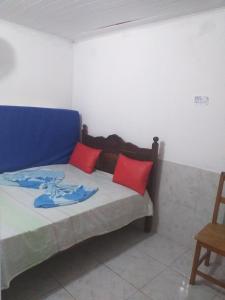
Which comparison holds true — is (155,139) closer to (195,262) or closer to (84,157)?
(84,157)

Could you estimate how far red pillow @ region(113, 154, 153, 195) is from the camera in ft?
8.03

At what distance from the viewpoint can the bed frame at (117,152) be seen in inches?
101

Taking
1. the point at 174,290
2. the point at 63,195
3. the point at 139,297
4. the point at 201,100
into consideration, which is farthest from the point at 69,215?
the point at 201,100

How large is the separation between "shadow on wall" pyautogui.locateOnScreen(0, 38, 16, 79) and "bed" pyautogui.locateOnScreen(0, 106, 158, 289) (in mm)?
1269

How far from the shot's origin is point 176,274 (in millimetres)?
2068

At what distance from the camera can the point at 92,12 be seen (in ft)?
7.60

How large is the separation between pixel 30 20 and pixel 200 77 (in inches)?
76.1

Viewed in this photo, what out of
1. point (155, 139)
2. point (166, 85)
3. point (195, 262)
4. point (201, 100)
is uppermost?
point (166, 85)

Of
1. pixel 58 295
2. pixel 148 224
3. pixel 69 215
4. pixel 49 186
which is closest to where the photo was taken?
pixel 58 295

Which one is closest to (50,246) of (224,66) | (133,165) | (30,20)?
(133,165)

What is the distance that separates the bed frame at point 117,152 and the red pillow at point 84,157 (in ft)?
0.35

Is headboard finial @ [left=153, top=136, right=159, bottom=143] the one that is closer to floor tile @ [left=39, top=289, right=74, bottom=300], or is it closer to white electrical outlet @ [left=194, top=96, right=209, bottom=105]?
white electrical outlet @ [left=194, top=96, right=209, bottom=105]

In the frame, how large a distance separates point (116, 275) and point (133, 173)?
0.97 meters

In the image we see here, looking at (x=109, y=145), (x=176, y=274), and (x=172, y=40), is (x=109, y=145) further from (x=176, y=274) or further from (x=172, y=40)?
(x=176, y=274)
